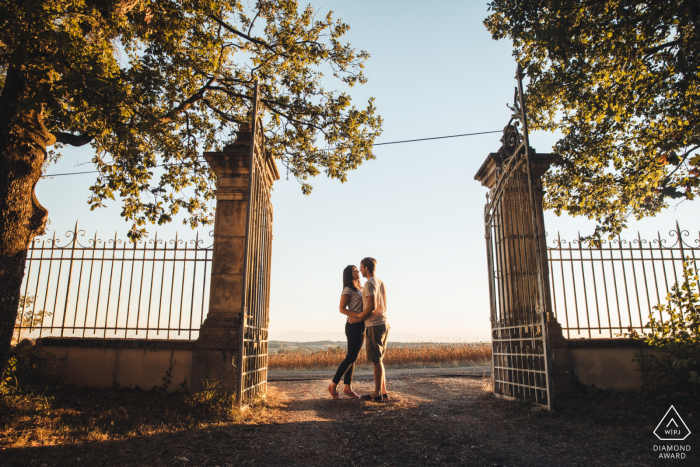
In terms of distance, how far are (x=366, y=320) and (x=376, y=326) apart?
0.18 m

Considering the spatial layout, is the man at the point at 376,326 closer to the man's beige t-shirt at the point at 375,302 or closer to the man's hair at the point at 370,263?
the man's beige t-shirt at the point at 375,302

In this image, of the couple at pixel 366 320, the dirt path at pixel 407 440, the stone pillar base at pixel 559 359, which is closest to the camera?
the dirt path at pixel 407 440

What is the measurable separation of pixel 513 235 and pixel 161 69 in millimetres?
6041

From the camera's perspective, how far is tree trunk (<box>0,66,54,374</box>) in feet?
15.4

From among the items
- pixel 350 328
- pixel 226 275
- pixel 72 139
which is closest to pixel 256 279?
pixel 226 275

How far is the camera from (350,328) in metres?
5.96

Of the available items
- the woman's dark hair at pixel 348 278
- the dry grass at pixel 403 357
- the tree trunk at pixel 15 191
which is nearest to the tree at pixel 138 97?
the tree trunk at pixel 15 191

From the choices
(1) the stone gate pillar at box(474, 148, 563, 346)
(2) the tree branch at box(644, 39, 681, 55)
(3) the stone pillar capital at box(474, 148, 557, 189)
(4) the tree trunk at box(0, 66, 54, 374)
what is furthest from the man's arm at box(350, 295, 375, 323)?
(2) the tree branch at box(644, 39, 681, 55)

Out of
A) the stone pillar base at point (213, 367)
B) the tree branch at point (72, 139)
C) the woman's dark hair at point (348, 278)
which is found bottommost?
the stone pillar base at point (213, 367)

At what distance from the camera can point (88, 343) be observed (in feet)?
20.6

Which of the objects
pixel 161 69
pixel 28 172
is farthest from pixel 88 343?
pixel 161 69

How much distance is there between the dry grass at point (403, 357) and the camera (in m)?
13.9

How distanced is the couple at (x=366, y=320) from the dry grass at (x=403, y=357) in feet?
26.4

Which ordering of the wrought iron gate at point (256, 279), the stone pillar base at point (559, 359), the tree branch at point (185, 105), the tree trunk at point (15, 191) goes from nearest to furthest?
the tree trunk at point (15, 191) → the wrought iron gate at point (256, 279) → the stone pillar base at point (559, 359) → the tree branch at point (185, 105)
